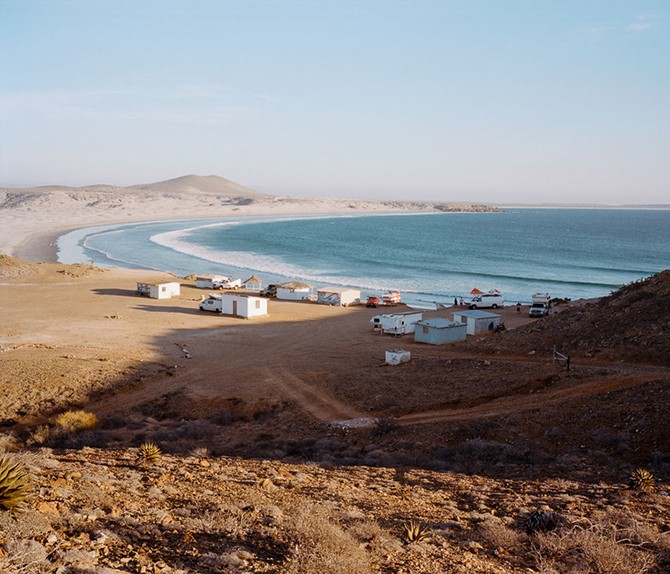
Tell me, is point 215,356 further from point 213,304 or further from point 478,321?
point 478,321

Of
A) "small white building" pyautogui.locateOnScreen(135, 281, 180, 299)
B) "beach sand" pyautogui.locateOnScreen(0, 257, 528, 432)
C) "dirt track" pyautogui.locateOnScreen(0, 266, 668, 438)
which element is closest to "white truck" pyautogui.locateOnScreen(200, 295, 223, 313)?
"beach sand" pyautogui.locateOnScreen(0, 257, 528, 432)

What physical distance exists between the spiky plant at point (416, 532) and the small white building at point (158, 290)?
130ft

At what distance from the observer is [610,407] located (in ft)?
50.7

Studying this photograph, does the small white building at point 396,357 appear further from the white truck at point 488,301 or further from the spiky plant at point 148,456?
the white truck at point 488,301

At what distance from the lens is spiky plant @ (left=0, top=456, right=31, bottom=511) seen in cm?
695

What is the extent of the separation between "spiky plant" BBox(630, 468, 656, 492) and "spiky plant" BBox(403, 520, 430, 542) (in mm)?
4503

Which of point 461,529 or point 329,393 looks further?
point 329,393

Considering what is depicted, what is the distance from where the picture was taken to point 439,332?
99.7 ft

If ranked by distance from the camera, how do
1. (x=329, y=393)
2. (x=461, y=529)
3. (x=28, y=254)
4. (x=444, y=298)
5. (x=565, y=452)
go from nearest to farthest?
(x=461, y=529), (x=565, y=452), (x=329, y=393), (x=444, y=298), (x=28, y=254)

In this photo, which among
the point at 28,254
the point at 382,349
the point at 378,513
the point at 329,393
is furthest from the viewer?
the point at 28,254

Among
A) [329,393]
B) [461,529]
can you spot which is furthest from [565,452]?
[329,393]

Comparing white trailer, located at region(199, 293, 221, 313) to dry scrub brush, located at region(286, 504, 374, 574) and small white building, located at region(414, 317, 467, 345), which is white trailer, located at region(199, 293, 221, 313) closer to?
small white building, located at region(414, 317, 467, 345)

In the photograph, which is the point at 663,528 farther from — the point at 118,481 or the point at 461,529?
the point at 118,481

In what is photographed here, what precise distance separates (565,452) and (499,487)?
141 inches
